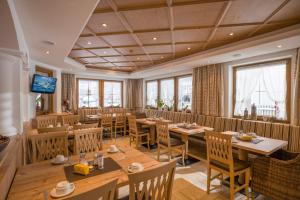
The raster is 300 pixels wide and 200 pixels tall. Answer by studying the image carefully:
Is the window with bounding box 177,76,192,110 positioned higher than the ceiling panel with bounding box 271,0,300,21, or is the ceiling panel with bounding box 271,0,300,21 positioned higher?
the ceiling panel with bounding box 271,0,300,21

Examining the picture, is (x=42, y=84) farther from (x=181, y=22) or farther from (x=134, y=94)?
(x=134, y=94)

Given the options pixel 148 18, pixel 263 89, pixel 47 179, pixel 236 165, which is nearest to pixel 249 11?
pixel 148 18

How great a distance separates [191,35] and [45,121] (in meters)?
4.00

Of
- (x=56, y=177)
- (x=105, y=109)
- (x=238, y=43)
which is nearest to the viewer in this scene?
(x=56, y=177)

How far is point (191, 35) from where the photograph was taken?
3.11m

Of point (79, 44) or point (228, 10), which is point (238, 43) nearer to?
point (228, 10)

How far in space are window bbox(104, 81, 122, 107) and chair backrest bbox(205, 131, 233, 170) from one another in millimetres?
6161

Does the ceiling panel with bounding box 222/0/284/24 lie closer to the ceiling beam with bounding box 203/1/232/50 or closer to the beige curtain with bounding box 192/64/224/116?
the ceiling beam with bounding box 203/1/232/50

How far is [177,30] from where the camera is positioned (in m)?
2.85

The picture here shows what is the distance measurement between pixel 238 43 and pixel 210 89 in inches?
68.4

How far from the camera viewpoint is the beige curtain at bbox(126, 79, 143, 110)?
328 inches

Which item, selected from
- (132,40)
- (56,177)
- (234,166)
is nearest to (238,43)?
(132,40)

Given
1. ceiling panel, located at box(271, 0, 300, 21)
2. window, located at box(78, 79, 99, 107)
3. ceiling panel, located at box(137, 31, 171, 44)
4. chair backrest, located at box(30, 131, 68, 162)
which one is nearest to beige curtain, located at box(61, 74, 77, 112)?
window, located at box(78, 79, 99, 107)

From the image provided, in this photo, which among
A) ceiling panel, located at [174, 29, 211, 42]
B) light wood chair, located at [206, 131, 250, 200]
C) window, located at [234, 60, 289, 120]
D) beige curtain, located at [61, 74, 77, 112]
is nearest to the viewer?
light wood chair, located at [206, 131, 250, 200]
